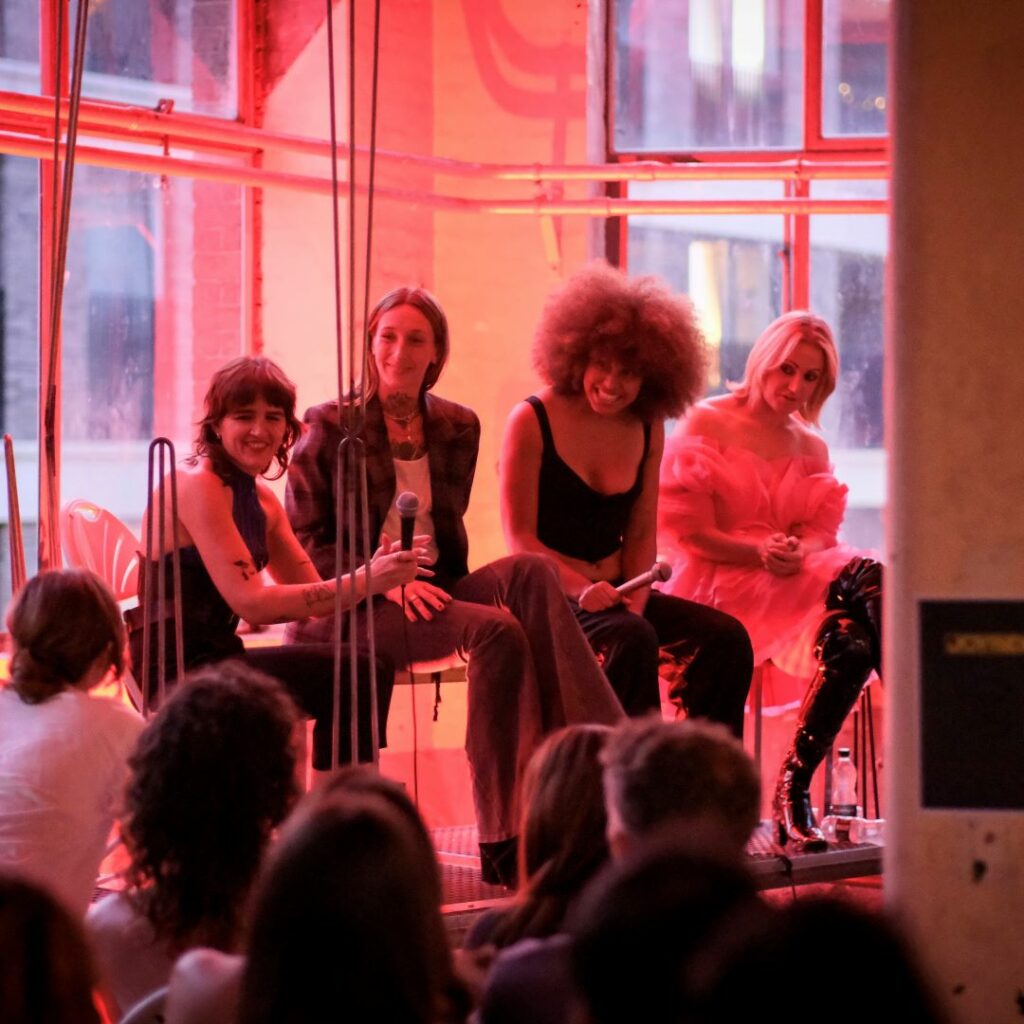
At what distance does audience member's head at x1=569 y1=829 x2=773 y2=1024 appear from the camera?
3.55 feet

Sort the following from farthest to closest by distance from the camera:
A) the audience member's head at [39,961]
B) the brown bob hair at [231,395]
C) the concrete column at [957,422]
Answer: the brown bob hair at [231,395], the concrete column at [957,422], the audience member's head at [39,961]

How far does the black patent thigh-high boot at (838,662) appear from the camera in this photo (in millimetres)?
4137

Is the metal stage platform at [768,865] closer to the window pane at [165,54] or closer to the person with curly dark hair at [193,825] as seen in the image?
the person with curly dark hair at [193,825]

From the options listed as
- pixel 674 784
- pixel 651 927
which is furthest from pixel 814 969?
pixel 674 784

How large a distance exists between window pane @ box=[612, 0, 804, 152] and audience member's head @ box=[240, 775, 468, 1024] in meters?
4.84

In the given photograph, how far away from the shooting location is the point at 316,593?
3516 mm

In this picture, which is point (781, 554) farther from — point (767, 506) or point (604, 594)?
point (604, 594)

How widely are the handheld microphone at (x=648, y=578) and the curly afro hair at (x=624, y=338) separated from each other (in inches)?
19.2

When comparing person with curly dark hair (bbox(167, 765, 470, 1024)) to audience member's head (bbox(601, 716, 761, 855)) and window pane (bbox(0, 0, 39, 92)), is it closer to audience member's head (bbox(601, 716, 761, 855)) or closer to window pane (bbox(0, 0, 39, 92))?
audience member's head (bbox(601, 716, 761, 855))

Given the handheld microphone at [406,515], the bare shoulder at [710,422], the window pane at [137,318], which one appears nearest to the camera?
the handheld microphone at [406,515]

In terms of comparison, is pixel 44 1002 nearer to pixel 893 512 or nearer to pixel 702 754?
pixel 702 754

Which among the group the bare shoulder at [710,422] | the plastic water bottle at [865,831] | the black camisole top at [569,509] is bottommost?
the plastic water bottle at [865,831]

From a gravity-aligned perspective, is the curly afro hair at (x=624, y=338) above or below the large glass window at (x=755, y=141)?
below

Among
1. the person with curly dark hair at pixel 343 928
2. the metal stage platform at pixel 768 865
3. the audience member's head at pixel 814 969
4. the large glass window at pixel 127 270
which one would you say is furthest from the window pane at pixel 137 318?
the audience member's head at pixel 814 969
